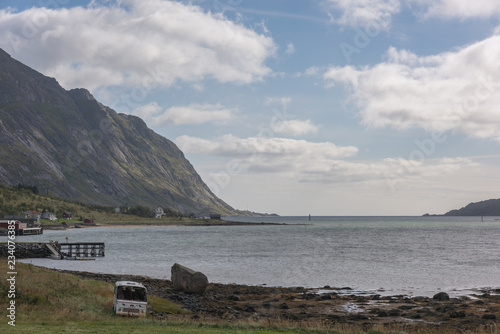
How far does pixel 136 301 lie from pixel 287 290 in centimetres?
2607

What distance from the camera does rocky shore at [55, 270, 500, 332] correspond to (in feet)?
121

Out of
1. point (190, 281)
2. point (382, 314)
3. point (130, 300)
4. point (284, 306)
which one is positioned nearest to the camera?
point (130, 300)

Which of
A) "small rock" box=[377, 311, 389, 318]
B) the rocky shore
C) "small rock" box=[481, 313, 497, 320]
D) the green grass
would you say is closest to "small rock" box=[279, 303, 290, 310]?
the rocky shore

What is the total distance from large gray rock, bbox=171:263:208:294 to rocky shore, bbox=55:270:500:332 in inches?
38.0

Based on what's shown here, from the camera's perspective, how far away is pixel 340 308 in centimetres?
4409

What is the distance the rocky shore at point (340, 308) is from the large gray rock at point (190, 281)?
97cm

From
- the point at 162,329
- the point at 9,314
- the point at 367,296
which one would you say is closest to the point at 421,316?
the point at 367,296

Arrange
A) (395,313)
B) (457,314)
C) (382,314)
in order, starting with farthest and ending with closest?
1. (395,313)
2. (382,314)
3. (457,314)

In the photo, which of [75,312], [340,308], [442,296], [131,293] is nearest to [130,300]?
[131,293]

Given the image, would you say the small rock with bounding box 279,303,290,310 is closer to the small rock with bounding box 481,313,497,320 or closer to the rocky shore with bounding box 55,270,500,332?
the rocky shore with bounding box 55,270,500,332

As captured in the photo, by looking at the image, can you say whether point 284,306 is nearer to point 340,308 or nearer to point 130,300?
point 340,308

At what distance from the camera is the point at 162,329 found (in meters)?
26.9

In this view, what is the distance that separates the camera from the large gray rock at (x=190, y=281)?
49375mm

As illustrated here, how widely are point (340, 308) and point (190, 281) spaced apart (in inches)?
673
